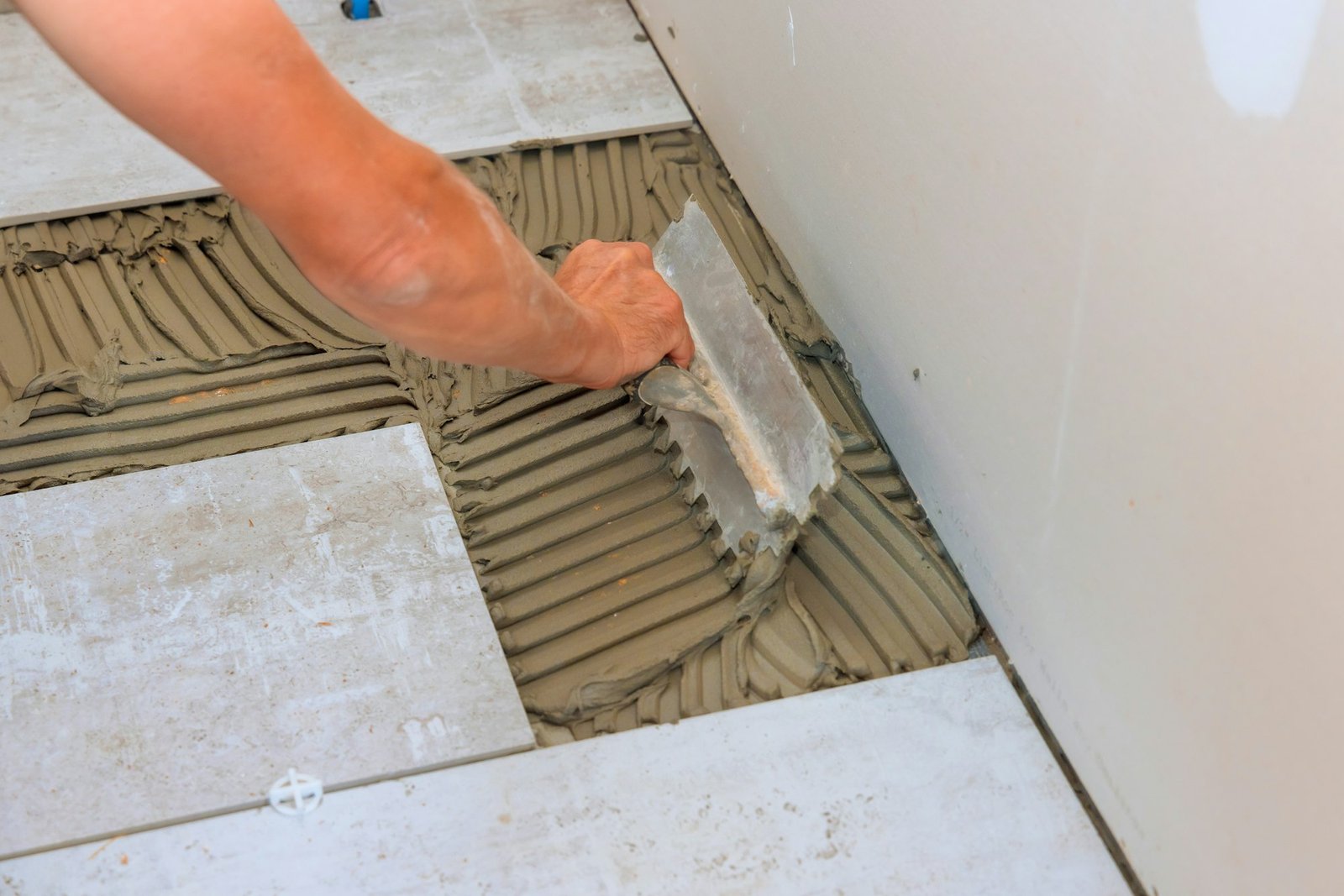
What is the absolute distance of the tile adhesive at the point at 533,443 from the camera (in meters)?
1.93

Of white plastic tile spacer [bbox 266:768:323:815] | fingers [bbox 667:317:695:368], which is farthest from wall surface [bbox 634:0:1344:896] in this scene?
white plastic tile spacer [bbox 266:768:323:815]

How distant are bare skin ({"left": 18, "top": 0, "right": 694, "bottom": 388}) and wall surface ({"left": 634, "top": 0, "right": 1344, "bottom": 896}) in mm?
705

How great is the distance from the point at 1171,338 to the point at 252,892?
1370 mm

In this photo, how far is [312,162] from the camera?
1138 millimetres

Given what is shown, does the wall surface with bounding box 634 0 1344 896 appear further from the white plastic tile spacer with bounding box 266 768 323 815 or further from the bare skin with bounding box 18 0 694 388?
the white plastic tile spacer with bounding box 266 768 323 815

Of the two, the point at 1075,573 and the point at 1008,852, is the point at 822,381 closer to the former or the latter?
the point at 1075,573

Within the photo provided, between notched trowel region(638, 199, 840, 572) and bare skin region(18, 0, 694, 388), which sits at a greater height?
bare skin region(18, 0, 694, 388)

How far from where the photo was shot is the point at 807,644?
6.38 ft

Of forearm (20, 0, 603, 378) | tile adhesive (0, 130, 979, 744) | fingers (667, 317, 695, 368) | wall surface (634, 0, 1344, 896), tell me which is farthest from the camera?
fingers (667, 317, 695, 368)

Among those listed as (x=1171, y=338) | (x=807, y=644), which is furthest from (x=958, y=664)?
(x=1171, y=338)

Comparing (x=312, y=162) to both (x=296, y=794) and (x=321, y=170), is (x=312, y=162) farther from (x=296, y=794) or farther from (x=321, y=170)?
(x=296, y=794)

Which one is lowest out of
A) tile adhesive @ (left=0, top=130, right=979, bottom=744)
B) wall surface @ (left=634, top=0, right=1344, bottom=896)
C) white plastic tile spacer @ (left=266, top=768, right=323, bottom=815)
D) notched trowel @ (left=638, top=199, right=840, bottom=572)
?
white plastic tile spacer @ (left=266, top=768, right=323, bottom=815)

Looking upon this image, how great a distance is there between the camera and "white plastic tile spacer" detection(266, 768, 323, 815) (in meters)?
1.67

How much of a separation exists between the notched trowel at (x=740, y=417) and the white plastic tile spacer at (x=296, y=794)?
76 cm
